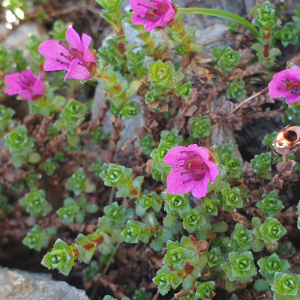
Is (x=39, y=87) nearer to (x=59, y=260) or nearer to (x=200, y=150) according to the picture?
(x=59, y=260)


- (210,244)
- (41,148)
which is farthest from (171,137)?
(41,148)

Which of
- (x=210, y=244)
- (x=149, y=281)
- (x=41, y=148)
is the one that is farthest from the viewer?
(x=41, y=148)

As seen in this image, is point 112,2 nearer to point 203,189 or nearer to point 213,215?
point 203,189

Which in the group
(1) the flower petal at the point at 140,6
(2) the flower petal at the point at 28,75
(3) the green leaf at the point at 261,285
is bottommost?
(3) the green leaf at the point at 261,285

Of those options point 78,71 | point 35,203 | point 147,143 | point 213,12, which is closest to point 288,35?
point 213,12

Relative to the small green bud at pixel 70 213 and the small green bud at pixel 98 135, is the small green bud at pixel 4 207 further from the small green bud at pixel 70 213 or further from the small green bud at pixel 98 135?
the small green bud at pixel 98 135

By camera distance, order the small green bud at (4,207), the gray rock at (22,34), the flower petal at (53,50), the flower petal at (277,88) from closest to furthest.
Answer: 1. the flower petal at (277,88)
2. the flower petal at (53,50)
3. the small green bud at (4,207)
4. the gray rock at (22,34)

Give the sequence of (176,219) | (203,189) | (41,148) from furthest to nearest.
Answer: (41,148), (176,219), (203,189)

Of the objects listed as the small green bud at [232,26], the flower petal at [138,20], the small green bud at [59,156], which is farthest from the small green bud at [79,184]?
the small green bud at [232,26]
